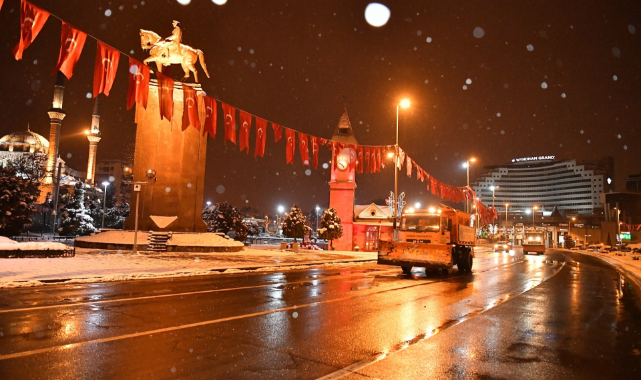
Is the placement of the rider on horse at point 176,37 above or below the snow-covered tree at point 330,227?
above

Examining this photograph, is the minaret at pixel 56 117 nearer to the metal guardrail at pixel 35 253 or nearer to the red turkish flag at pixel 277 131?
the metal guardrail at pixel 35 253

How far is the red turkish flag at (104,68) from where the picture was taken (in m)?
12.7

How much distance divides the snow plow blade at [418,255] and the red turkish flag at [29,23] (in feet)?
49.0

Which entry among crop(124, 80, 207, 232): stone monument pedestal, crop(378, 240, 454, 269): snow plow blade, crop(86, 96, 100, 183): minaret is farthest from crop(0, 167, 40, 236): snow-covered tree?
crop(86, 96, 100, 183): minaret

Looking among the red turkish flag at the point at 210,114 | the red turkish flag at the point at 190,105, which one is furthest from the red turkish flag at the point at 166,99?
the red turkish flag at the point at 210,114

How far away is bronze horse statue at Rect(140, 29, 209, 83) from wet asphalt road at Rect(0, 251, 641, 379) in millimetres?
22398

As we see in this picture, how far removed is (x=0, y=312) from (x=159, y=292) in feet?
12.3

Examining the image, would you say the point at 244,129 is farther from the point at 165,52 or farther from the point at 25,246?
the point at 165,52

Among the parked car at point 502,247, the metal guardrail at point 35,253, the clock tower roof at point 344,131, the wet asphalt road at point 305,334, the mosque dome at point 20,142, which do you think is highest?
the mosque dome at point 20,142

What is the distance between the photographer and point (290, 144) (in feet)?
66.5

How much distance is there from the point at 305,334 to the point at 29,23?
10215 mm

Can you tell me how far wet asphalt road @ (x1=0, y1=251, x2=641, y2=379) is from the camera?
17.4ft

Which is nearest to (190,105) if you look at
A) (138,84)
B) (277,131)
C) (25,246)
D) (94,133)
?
(138,84)

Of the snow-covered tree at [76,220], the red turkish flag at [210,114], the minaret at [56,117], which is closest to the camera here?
the red turkish flag at [210,114]
